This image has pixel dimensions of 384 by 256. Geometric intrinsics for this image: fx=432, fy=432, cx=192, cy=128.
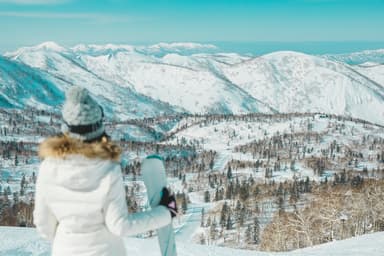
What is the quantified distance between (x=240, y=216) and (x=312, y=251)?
107319 millimetres

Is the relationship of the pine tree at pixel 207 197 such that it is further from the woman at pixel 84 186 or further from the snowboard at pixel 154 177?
the woman at pixel 84 186

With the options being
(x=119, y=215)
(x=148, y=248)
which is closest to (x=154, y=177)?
(x=119, y=215)

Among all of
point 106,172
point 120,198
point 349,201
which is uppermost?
point 106,172

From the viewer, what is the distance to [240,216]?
121 metres

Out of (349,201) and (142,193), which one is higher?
(349,201)

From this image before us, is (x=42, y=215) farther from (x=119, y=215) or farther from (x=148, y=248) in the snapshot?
(x=148, y=248)

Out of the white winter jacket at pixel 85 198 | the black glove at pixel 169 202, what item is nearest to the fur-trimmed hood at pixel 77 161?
the white winter jacket at pixel 85 198

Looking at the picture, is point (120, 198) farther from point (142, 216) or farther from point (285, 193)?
point (285, 193)

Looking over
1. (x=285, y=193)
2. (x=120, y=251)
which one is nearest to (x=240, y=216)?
(x=285, y=193)

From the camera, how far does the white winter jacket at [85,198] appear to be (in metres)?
4.25

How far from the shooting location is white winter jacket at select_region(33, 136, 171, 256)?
4.25 meters

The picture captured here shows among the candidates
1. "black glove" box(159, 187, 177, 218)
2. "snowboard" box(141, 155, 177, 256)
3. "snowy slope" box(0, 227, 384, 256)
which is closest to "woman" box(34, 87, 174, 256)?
"black glove" box(159, 187, 177, 218)

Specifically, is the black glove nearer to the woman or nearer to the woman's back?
the woman

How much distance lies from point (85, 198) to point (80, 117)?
2.66 feet
